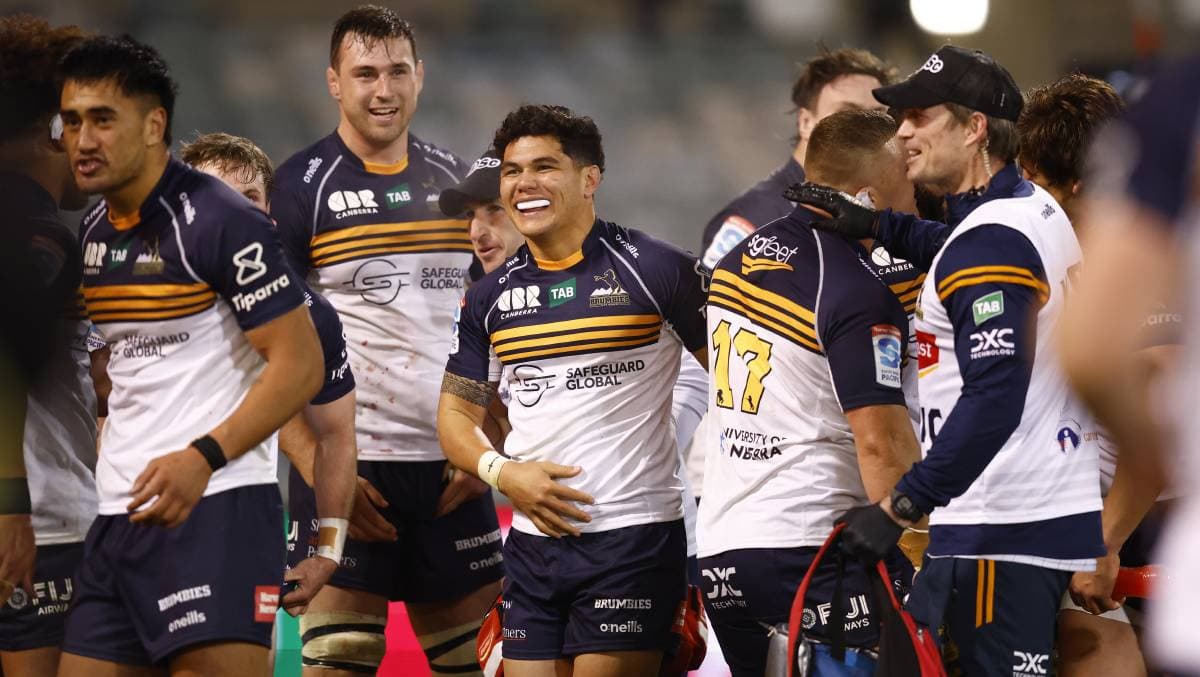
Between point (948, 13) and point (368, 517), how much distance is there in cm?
925

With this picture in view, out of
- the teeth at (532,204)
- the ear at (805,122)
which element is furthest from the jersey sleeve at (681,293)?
the ear at (805,122)

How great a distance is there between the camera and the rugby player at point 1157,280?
6.84 ft

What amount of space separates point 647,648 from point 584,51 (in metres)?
13.2

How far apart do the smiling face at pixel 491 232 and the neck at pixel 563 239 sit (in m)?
0.90

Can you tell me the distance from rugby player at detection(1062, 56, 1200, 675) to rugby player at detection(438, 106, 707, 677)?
2524 mm

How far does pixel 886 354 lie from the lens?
4164 mm

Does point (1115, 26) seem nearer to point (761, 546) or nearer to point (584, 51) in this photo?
point (584, 51)

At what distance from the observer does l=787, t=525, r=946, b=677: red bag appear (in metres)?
3.80

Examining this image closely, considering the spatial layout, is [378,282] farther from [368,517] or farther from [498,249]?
[368,517]

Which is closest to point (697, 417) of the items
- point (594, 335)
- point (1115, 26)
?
point (594, 335)

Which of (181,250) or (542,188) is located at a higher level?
(542,188)

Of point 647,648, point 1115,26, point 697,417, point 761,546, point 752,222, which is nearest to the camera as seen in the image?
point 761,546

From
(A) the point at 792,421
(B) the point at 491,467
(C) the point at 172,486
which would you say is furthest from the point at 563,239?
(C) the point at 172,486

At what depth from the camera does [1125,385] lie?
2.22 m
